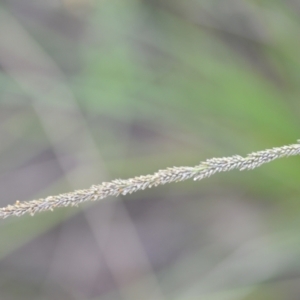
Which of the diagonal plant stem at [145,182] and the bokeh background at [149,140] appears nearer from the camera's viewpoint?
the diagonal plant stem at [145,182]

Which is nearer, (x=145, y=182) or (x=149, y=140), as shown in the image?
(x=145, y=182)

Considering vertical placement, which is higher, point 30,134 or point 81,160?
point 30,134

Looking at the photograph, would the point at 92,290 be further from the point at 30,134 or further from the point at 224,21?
the point at 224,21

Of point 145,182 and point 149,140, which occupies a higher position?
point 149,140

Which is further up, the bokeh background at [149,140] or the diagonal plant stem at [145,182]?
the bokeh background at [149,140]

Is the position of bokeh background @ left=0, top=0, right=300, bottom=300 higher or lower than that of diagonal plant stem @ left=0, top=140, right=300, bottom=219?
higher

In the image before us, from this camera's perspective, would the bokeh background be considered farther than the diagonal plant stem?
Yes

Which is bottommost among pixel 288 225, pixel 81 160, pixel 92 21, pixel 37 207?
pixel 288 225

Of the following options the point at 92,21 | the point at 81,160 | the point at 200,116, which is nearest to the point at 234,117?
the point at 200,116
